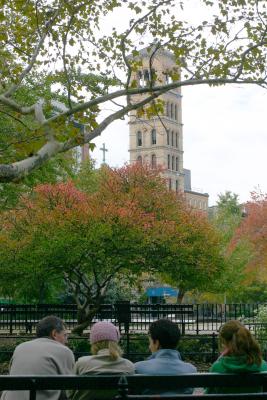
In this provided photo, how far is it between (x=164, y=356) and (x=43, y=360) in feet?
3.14

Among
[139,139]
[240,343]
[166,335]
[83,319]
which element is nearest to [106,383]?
[240,343]

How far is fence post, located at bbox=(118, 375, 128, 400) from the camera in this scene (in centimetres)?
338

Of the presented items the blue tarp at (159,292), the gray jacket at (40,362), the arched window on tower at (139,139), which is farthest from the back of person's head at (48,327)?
the arched window on tower at (139,139)

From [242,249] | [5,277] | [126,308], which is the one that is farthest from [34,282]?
[242,249]

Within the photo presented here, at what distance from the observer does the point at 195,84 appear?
33.1 feet

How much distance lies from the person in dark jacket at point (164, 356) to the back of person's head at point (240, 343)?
1.28 feet

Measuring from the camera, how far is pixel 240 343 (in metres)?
4.84

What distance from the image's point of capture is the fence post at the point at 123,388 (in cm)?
338

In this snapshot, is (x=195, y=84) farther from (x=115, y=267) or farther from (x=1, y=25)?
(x=115, y=267)

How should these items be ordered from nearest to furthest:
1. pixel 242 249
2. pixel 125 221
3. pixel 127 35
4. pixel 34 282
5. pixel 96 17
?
pixel 127 35 < pixel 96 17 < pixel 125 221 < pixel 34 282 < pixel 242 249

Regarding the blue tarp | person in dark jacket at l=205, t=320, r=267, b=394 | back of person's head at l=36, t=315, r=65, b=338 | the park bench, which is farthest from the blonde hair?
the blue tarp

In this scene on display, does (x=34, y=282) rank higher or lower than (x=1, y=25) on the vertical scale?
lower

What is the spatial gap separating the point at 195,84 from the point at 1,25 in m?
4.89

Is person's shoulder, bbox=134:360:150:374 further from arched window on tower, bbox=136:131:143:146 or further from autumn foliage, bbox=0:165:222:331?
arched window on tower, bbox=136:131:143:146
